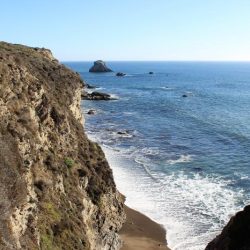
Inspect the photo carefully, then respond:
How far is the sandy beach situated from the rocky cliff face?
2.74 metres

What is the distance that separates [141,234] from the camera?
128ft

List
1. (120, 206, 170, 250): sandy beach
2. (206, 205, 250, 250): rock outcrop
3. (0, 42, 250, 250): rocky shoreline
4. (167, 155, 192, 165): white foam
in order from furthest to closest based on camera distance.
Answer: (167, 155, 192, 165): white foam < (120, 206, 170, 250): sandy beach < (0, 42, 250, 250): rocky shoreline < (206, 205, 250, 250): rock outcrop

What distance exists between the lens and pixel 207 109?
108938 millimetres

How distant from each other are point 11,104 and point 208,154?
135ft

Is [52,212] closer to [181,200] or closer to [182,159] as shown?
[181,200]

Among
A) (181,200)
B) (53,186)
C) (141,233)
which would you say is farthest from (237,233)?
(181,200)

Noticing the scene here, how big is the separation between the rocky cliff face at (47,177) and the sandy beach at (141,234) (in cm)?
274

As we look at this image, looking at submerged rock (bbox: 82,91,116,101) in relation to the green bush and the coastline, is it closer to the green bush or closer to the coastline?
the coastline

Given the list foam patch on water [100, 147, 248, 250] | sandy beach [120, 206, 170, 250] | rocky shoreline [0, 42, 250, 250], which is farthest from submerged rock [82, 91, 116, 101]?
sandy beach [120, 206, 170, 250]

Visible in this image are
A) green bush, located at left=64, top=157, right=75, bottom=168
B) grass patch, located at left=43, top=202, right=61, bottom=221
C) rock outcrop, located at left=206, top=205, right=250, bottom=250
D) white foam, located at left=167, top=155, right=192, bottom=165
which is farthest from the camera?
white foam, located at left=167, top=155, right=192, bottom=165

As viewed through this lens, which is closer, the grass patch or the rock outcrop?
the rock outcrop

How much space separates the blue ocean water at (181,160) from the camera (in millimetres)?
42859

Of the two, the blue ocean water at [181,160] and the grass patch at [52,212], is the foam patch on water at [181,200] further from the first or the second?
the grass patch at [52,212]

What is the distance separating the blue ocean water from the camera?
4286cm
